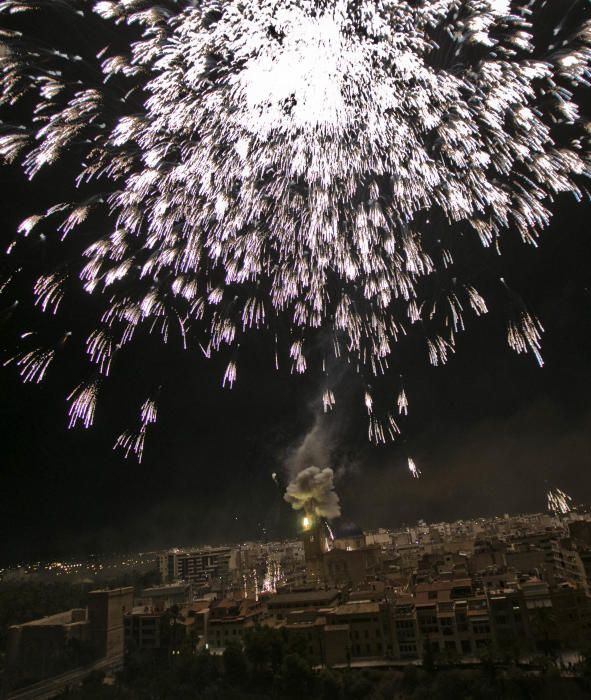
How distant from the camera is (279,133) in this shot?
5.83 m

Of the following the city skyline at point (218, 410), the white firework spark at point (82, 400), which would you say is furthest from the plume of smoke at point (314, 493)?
the white firework spark at point (82, 400)

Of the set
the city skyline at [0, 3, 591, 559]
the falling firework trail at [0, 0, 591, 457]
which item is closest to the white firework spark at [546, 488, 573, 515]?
the city skyline at [0, 3, 591, 559]

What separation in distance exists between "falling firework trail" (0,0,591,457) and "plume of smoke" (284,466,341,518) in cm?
1485

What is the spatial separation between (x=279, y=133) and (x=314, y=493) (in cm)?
1951

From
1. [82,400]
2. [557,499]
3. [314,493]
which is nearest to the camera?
[82,400]

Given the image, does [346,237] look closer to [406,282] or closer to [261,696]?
→ [406,282]

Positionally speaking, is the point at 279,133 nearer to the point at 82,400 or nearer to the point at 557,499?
the point at 82,400

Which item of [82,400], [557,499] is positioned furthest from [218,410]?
[557,499]

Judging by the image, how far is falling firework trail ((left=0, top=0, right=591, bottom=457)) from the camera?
4.94 m

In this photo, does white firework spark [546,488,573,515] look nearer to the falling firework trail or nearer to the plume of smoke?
the plume of smoke

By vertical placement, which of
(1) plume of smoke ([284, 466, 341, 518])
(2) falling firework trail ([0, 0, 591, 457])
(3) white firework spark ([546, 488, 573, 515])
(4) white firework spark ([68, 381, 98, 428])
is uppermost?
(2) falling firework trail ([0, 0, 591, 457])

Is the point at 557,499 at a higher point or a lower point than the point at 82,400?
lower

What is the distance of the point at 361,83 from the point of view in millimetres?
5258

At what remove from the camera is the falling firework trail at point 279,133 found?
4941mm
